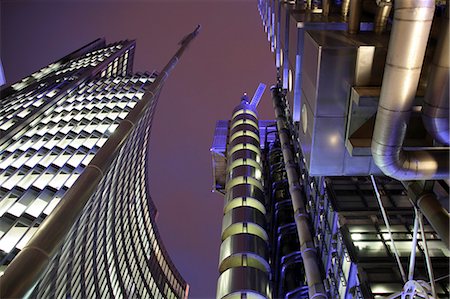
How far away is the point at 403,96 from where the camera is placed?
26.6ft

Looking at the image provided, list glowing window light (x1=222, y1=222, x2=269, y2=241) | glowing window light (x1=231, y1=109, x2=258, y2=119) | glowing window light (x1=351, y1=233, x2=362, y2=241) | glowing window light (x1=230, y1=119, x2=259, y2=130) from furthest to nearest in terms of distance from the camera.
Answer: glowing window light (x1=231, y1=109, x2=258, y2=119) → glowing window light (x1=230, y1=119, x2=259, y2=130) → glowing window light (x1=222, y1=222, x2=269, y2=241) → glowing window light (x1=351, y1=233, x2=362, y2=241)

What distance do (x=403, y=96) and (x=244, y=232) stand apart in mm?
11147

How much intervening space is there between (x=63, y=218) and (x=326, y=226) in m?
10.3

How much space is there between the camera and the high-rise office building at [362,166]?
8.17 meters

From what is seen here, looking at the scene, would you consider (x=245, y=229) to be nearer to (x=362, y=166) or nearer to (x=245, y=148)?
(x=362, y=166)

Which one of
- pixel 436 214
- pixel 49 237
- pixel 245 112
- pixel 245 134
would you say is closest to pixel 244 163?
pixel 245 134

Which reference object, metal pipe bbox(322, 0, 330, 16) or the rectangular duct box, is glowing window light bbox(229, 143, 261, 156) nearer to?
metal pipe bbox(322, 0, 330, 16)

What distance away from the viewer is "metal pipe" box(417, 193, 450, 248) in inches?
334

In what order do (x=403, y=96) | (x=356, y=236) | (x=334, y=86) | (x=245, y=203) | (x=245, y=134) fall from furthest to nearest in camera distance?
(x=245, y=134)
(x=245, y=203)
(x=356, y=236)
(x=334, y=86)
(x=403, y=96)

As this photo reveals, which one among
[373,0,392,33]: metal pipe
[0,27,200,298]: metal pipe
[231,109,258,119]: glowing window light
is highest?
[231,109,258,119]: glowing window light

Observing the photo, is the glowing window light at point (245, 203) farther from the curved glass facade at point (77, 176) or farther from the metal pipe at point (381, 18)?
the metal pipe at point (381, 18)

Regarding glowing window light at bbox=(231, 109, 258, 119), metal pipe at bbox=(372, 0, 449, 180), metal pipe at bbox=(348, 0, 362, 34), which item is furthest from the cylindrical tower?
metal pipe at bbox=(348, 0, 362, 34)

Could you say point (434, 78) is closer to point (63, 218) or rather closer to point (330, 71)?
point (330, 71)

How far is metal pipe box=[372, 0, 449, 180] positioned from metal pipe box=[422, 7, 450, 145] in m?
0.30
